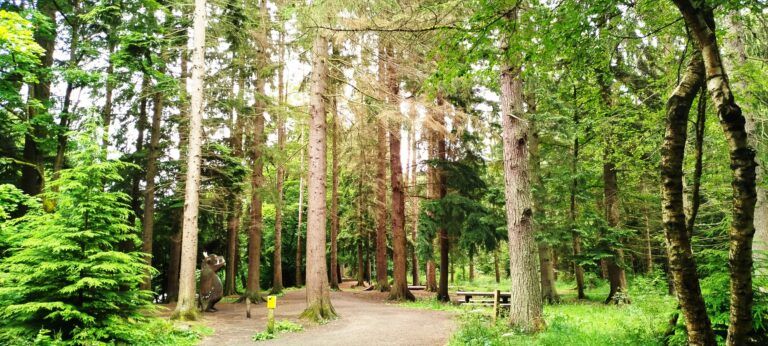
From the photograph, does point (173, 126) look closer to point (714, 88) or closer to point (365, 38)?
point (365, 38)

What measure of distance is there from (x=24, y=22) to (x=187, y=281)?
689 cm

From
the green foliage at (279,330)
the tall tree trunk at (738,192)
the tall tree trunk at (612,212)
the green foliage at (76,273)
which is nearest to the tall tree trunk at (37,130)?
the green foliage at (76,273)

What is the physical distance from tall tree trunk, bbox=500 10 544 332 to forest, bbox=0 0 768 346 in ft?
0.12

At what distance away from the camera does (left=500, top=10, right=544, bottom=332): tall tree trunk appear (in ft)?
25.0

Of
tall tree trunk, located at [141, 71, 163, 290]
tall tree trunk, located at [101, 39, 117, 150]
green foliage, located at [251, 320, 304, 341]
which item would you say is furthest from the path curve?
tall tree trunk, located at [101, 39, 117, 150]

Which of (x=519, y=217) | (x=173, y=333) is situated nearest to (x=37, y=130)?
(x=173, y=333)

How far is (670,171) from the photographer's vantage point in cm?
369

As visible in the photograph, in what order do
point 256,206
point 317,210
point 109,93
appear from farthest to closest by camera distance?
point 256,206 < point 109,93 < point 317,210

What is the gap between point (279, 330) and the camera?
993 cm

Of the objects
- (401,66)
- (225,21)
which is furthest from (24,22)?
(401,66)

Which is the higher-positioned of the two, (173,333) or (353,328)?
(173,333)

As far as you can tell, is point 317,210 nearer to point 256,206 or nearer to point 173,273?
point 256,206

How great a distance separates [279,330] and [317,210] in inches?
130

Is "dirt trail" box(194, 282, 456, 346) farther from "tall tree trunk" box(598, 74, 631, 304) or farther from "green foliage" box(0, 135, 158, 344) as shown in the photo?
"tall tree trunk" box(598, 74, 631, 304)
